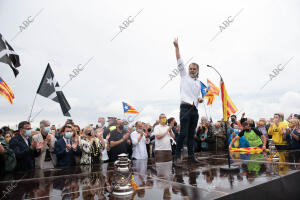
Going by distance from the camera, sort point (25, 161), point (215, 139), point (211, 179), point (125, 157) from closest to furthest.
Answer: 1. point (125, 157)
2. point (211, 179)
3. point (25, 161)
4. point (215, 139)

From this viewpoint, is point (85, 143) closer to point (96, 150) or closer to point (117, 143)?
point (96, 150)

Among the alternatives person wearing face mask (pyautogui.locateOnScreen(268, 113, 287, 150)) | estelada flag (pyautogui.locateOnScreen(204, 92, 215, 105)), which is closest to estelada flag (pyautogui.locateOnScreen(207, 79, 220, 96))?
estelada flag (pyautogui.locateOnScreen(204, 92, 215, 105))

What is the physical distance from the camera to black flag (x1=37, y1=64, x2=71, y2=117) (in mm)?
7641

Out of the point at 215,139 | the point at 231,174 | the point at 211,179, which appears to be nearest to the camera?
the point at 211,179

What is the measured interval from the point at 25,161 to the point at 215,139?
788 cm

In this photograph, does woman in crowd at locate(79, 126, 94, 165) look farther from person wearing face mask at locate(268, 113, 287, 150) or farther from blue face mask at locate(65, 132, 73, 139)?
person wearing face mask at locate(268, 113, 287, 150)

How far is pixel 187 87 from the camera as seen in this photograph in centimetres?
436

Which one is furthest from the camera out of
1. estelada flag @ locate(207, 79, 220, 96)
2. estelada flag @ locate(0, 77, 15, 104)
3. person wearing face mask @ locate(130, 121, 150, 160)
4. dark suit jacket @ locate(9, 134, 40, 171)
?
estelada flag @ locate(207, 79, 220, 96)

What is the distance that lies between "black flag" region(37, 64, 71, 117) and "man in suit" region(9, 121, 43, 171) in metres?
2.29

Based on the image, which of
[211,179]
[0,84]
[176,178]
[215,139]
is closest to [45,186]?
[176,178]

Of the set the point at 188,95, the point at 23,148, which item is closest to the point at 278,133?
the point at 188,95

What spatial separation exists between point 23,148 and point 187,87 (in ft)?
14.9

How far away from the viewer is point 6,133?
22.6ft

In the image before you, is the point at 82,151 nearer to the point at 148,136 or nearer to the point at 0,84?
the point at 0,84
